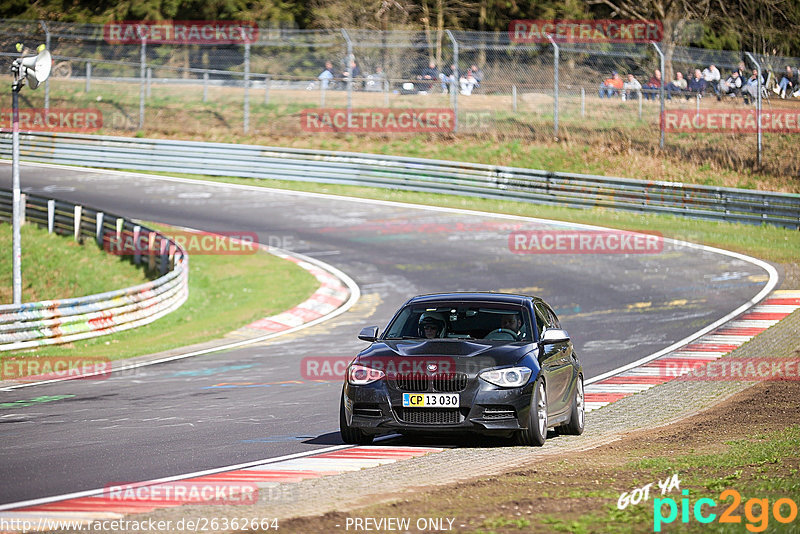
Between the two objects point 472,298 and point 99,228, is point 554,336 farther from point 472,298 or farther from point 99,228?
point 99,228

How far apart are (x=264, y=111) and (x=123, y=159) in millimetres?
6109

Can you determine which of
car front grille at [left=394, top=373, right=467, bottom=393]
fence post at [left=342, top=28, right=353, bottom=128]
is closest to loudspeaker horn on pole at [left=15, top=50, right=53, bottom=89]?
car front grille at [left=394, top=373, right=467, bottom=393]

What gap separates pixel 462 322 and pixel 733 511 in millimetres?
4278

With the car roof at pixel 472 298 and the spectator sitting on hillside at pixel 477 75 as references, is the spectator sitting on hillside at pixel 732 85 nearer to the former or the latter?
the spectator sitting on hillside at pixel 477 75

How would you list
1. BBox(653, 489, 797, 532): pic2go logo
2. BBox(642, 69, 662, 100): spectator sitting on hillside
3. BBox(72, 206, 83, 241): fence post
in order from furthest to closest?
BBox(642, 69, 662, 100): spectator sitting on hillside, BBox(72, 206, 83, 241): fence post, BBox(653, 489, 797, 532): pic2go logo

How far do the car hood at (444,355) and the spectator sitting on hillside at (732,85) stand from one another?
25.6 m

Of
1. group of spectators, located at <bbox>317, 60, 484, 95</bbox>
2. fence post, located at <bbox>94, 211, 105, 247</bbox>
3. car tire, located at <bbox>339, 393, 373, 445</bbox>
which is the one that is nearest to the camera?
car tire, located at <bbox>339, 393, 373, 445</bbox>

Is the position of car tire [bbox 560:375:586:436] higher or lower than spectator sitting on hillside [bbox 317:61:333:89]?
lower

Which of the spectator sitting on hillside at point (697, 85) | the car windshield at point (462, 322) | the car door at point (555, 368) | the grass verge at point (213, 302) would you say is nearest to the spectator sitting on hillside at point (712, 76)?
the spectator sitting on hillside at point (697, 85)

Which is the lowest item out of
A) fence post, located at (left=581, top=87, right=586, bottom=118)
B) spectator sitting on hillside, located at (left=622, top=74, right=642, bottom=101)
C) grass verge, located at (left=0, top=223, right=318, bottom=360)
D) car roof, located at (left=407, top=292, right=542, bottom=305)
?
grass verge, located at (left=0, top=223, right=318, bottom=360)

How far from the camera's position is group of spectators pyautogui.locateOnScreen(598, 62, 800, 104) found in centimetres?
3203

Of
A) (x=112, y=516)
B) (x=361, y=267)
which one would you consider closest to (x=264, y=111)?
(x=361, y=267)

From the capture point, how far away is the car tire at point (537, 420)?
914cm

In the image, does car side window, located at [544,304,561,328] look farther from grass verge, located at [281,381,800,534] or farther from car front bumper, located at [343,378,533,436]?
car front bumper, located at [343,378,533,436]
